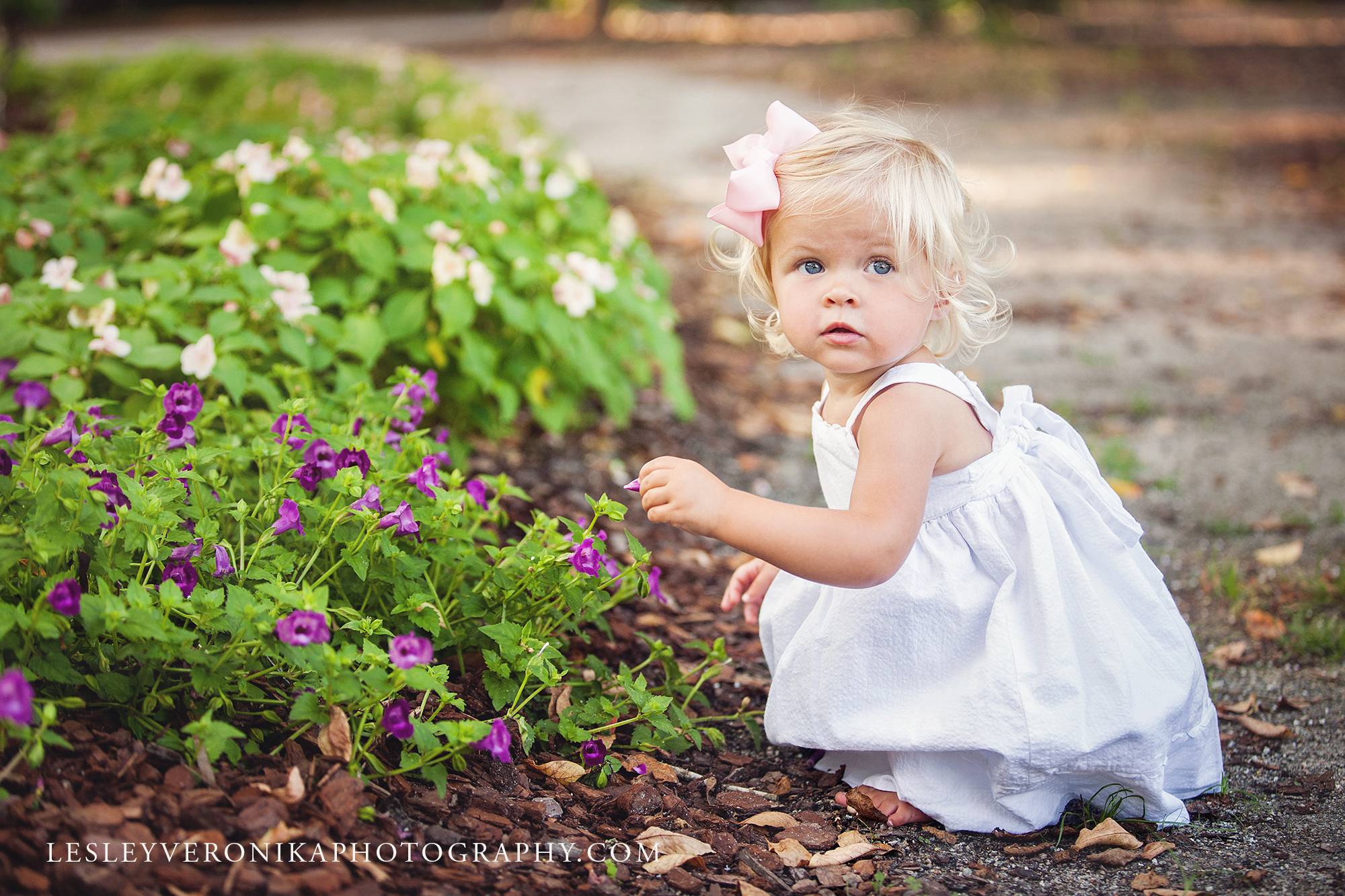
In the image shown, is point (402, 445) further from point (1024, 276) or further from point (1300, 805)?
point (1024, 276)

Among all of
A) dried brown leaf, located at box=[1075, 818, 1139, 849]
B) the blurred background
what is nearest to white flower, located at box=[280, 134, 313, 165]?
the blurred background

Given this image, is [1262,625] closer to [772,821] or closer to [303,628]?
[772,821]

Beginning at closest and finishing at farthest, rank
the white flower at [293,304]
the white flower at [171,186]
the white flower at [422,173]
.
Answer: the white flower at [293,304] → the white flower at [171,186] → the white flower at [422,173]

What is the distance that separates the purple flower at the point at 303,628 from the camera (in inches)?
68.7

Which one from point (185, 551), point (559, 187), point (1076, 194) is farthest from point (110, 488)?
point (1076, 194)

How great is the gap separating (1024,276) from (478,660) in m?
5.11

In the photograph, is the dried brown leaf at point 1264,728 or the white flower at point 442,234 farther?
the white flower at point 442,234

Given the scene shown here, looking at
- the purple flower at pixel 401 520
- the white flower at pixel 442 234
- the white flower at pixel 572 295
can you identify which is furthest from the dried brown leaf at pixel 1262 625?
the white flower at pixel 442 234

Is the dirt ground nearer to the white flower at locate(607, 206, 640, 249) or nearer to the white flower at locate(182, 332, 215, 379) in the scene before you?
the white flower at locate(607, 206, 640, 249)

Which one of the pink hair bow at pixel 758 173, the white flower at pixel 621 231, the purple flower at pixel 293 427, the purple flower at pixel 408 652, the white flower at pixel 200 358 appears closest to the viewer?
the purple flower at pixel 408 652

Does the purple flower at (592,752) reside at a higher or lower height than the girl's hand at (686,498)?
lower

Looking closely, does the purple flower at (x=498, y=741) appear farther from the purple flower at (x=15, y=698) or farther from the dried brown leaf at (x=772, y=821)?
the purple flower at (x=15, y=698)

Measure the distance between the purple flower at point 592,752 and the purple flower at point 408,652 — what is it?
1.55ft

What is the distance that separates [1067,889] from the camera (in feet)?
6.48
